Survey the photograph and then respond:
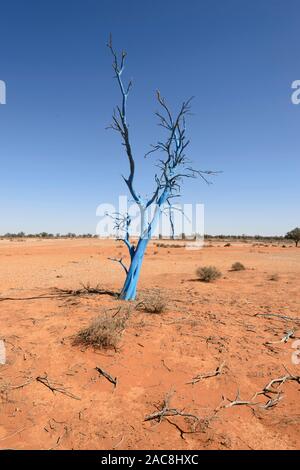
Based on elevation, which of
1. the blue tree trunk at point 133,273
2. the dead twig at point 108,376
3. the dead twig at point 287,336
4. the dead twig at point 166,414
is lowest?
the dead twig at point 166,414

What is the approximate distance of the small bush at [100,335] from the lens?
514cm

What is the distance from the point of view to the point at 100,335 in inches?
203

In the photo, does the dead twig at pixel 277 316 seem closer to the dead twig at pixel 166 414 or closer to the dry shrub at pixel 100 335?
the dry shrub at pixel 100 335

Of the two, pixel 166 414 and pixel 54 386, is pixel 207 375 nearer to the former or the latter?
pixel 166 414

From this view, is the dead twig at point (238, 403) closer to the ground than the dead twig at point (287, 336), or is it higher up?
closer to the ground

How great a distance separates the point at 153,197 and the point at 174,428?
19.4ft

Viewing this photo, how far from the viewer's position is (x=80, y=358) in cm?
484

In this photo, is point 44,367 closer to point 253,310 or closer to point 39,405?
point 39,405

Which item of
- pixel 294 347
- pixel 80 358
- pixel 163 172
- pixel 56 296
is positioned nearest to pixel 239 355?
pixel 294 347

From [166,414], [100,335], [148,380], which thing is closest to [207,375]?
[148,380]

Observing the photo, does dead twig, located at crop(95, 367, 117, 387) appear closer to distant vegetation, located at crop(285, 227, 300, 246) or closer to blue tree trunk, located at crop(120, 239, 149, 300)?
blue tree trunk, located at crop(120, 239, 149, 300)

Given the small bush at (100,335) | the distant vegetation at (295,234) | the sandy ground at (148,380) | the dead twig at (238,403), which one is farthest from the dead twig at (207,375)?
the distant vegetation at (295,234)

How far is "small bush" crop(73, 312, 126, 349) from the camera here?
5.14 m

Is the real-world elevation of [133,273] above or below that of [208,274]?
above
